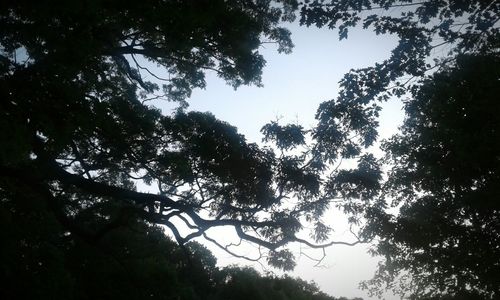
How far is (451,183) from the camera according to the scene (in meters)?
9.88

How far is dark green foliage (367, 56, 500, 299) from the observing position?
737cm

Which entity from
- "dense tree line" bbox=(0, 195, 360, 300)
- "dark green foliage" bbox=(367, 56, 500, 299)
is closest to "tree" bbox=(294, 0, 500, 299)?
"dark green foliage" bbox=(367, 56, 500, 299)

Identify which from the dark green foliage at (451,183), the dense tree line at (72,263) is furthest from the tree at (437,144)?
the dense tree line at (72,263)

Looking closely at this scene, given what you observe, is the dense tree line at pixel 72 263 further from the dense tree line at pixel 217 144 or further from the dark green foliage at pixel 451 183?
the dark green foliage at pixel 451 183

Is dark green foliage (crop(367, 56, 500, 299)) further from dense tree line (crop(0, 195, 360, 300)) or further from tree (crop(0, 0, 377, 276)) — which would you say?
dense tree line (crop(0, 195, 360, 300))

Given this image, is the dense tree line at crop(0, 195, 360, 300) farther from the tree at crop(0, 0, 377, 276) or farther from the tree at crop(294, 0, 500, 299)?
the tree at crop(294, 0, 500, 299)

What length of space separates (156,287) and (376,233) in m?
7.37

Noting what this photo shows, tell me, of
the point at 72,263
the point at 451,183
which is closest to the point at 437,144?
the point at 451,183

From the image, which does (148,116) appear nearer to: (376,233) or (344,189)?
(344,189)

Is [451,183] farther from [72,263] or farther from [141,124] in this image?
[72,263]

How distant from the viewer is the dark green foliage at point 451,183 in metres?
7.37

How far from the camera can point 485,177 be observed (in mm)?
8914

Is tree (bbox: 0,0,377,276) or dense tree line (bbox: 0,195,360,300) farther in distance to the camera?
dense tree line (bbox: 0,195,360,300)

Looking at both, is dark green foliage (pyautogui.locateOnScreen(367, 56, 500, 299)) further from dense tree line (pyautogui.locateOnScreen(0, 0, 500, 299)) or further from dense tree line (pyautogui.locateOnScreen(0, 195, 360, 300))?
dense tree line (pyautogui.locateOnScreen(0, 195, 360, 300))
